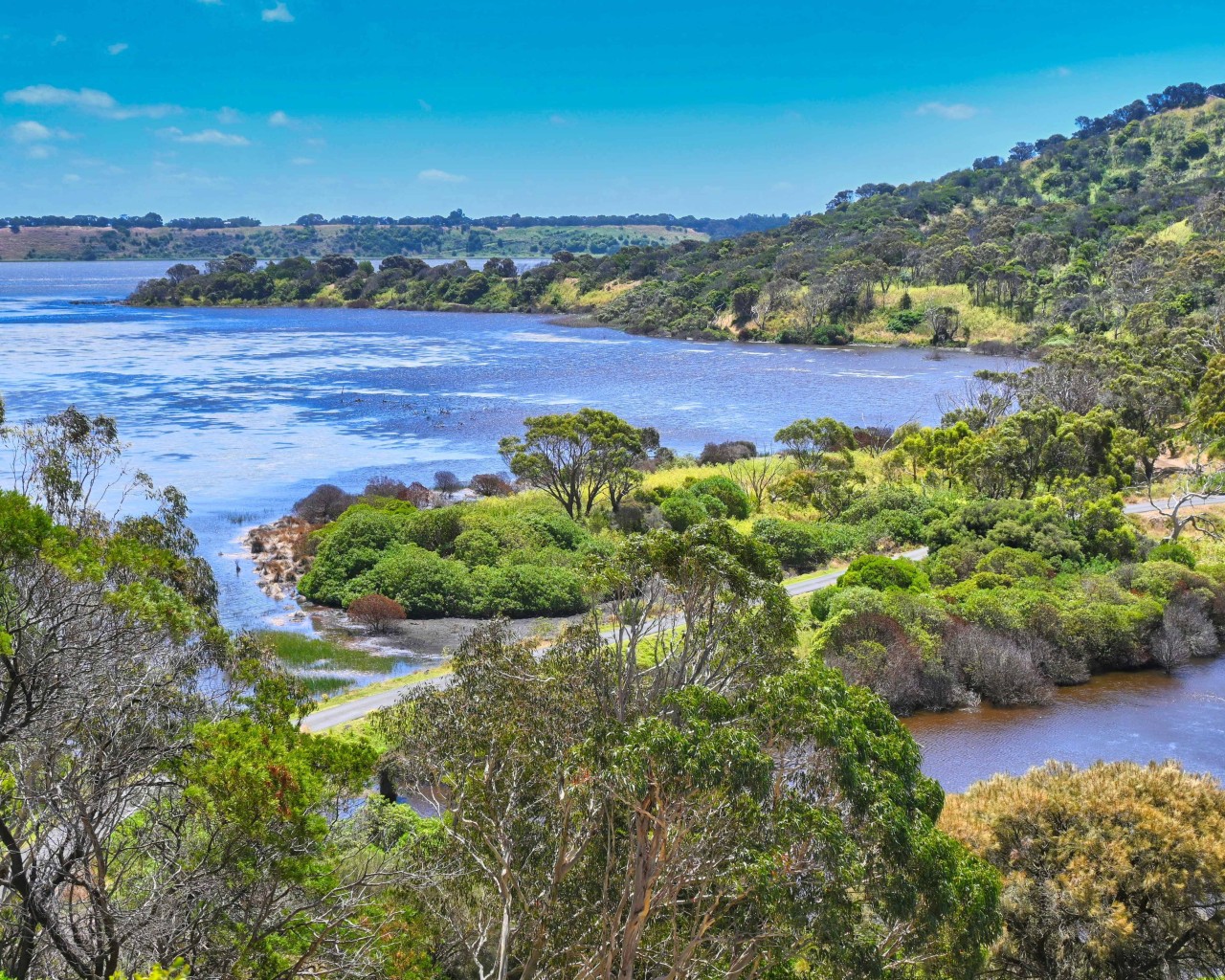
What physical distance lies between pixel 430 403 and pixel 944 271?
67714mm

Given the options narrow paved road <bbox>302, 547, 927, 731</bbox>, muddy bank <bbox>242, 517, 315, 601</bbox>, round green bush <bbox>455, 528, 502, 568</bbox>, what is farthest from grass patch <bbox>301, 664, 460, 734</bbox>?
muddy bank <bbox>242, 517, 315, 601</bbox>

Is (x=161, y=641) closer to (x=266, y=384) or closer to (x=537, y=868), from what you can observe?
(x=537, y=868)

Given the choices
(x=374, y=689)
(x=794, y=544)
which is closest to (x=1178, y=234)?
(x=794, y=544)

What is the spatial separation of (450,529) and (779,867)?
102 feet

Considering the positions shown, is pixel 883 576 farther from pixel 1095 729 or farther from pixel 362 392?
pixel 362 392

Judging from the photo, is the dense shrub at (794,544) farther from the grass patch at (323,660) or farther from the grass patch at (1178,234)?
the grass patch at (1178,234)

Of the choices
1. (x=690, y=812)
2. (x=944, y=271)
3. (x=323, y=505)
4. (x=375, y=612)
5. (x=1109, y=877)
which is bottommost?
(x=375, y=612)

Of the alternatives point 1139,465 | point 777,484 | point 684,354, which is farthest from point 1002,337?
point 777,484

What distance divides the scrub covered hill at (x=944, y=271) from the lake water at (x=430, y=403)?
29.3 ft

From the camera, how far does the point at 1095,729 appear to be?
2533 centimetres

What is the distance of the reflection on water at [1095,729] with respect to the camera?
2328cm

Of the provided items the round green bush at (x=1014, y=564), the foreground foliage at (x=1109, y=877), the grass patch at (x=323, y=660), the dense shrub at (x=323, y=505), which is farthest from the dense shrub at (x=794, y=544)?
the foreground foliage at (x=1109, y=877)

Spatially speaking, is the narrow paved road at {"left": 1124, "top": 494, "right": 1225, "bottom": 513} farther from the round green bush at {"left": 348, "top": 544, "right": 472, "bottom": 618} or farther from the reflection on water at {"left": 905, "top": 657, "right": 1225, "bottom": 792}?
the round green bush at {"left": 348, "top": 544, "right": 472, "bottom": 618}

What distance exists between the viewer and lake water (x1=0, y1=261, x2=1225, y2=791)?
26.2 metres
